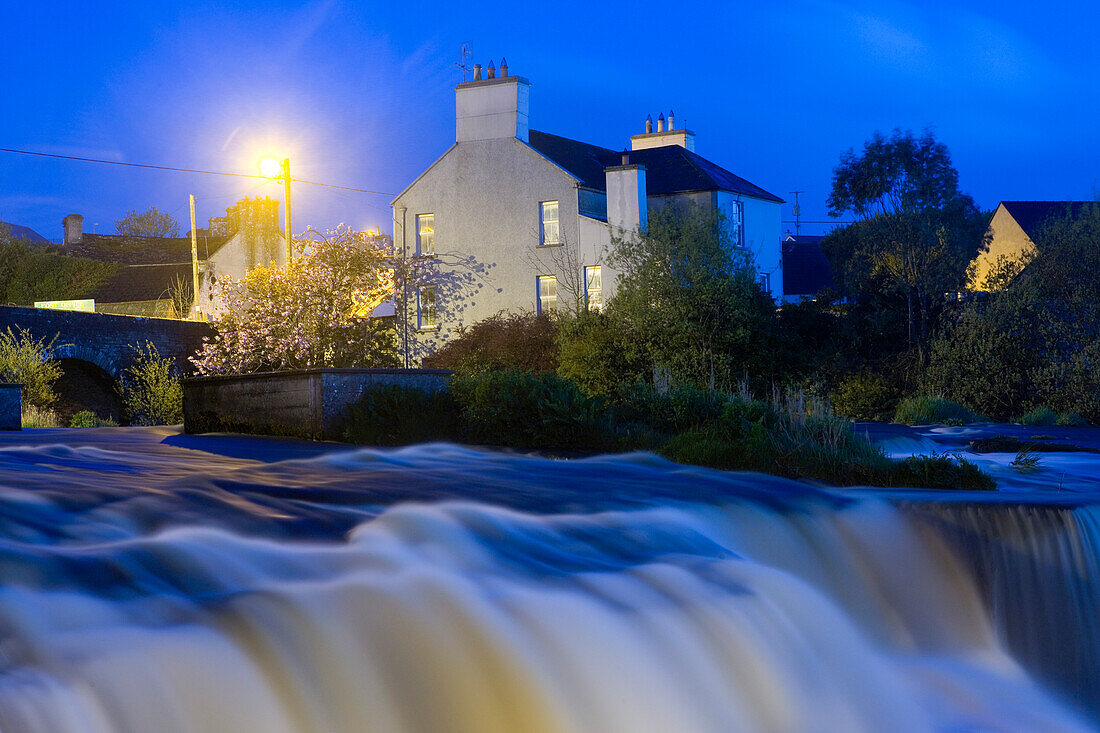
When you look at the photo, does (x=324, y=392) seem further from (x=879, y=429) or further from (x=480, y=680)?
(x=879, y=429)

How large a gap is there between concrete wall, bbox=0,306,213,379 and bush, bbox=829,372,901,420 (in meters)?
17.7

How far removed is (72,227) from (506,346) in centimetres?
4521

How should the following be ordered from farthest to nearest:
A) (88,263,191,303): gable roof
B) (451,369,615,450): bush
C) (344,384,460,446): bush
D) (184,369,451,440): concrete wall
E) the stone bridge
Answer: (88,263,191,303): gable roof < the stone bridge < (184,369,451,440): concrete wall < (344,384,460,446): bush < (451,369,615,450): bush

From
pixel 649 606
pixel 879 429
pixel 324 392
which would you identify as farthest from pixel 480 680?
pixel 879 429

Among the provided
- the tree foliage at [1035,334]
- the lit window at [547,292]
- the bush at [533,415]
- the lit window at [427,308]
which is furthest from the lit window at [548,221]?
the bush at [533,415]

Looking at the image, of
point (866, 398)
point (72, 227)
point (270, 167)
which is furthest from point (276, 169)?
point (72, 227)

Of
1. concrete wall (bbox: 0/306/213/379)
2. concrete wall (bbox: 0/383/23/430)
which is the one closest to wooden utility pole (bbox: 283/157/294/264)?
concrete wall (bbox: 0/306/213/379)

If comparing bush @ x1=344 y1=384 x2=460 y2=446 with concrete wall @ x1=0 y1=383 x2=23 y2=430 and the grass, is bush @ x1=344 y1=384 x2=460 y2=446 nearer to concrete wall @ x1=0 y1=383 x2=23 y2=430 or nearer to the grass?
concrete wall @ x1=0 y1=383 x2=23 y2=430

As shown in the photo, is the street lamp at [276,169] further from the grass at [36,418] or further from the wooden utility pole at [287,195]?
the grass at [36,418]

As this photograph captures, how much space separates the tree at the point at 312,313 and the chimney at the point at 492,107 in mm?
4705

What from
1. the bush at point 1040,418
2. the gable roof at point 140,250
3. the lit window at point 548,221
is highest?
the gable roof at point 140,250

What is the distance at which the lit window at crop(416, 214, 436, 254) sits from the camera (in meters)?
34.9

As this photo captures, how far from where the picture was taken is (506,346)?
1141 inches

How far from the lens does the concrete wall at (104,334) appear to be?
83.8ft
